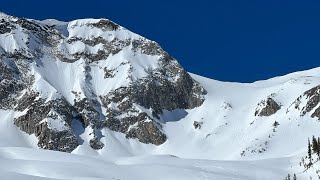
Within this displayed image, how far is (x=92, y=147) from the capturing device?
17025cm

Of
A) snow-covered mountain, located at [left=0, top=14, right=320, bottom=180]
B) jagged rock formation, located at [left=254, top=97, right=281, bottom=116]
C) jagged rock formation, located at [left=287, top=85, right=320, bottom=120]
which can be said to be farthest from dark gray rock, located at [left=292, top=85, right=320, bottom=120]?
jagged rock formation, located at [left=254, top=97, right=281, bottom=116]

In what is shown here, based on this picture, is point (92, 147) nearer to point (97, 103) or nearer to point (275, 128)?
point (97, 103)

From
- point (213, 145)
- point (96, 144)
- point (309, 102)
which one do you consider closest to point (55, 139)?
point (96, 144)

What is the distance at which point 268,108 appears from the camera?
173 metres

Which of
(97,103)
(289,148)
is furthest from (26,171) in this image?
(97,103)

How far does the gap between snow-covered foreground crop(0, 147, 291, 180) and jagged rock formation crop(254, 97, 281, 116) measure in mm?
85855

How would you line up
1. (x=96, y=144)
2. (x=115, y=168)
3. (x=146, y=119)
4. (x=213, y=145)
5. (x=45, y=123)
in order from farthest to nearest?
(x=146, y=119), (x=45, y=123), (x=96, y=144), (x=213, y=145), (x=115, y=168)

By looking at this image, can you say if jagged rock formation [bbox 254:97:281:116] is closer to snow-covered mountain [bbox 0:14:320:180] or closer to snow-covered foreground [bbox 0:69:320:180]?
snow-covered mountain [bbox 0:14:320:180]

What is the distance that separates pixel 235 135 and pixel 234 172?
315 ft

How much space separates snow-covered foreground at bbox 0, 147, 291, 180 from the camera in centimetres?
6147

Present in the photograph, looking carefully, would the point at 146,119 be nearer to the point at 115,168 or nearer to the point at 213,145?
the point at 213,145

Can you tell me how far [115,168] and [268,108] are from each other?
112 m

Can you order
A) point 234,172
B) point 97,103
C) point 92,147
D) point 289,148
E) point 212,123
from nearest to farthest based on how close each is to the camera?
1. point 234,172
2. point 289,148
3. point 92,147
4. point 212,123
5. point 97,103

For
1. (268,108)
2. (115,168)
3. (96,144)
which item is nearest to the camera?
(115,168)
